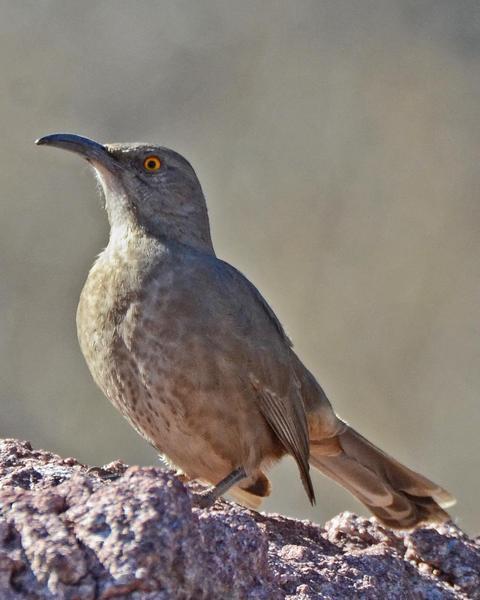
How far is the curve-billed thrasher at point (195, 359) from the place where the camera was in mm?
5719

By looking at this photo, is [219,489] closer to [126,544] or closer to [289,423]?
[289,423]

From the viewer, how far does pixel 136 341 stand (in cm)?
570

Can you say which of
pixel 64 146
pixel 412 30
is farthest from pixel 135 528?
pixel 412 30

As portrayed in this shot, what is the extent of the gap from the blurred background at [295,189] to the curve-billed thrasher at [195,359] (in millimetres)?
4540

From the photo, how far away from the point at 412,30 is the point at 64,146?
7406 millimetres

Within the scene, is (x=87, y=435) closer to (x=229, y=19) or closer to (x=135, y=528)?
(x=229, y=19)

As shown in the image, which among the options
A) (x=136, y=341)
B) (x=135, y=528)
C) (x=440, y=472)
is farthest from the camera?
(x=440, y=472)

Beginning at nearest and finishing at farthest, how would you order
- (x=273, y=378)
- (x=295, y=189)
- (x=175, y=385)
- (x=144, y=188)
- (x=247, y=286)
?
(x=175, y=385) → (x=273, y=378) → (x=247, y=286) → (x=144, y=188) → (x=295, y=189)

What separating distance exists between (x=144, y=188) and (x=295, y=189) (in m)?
5.89

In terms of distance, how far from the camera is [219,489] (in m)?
5.57

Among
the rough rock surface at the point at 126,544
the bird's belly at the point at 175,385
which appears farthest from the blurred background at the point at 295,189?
the rough rock surface at the point at 126,544

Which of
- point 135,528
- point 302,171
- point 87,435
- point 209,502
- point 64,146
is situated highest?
point 302,171

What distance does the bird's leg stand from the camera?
200 inches

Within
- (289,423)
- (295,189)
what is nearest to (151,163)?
(289,423)
